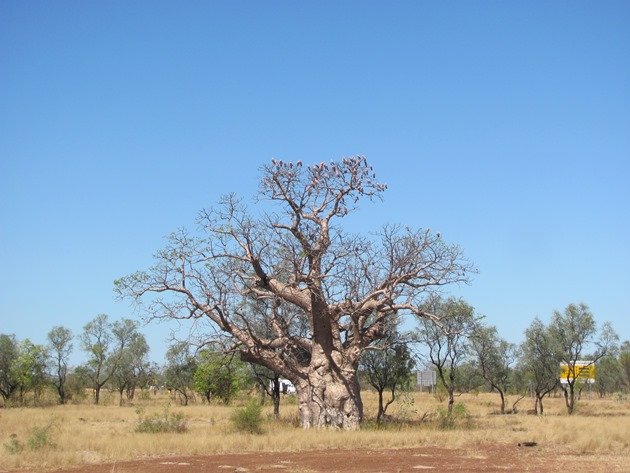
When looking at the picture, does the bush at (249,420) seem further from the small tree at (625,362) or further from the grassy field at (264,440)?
the small tree at (625,362)

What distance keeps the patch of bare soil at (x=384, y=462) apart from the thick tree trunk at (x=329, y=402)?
473 cm

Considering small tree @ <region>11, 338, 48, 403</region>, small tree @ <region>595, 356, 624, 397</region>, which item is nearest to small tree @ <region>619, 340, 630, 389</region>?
small tree @ <region>595, 356, 624, 397</region>

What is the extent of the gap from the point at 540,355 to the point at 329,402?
74.8 ft

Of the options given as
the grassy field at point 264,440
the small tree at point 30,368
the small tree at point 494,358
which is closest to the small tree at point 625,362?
the small tree at point 494,358

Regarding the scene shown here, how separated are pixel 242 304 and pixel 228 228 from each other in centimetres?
302

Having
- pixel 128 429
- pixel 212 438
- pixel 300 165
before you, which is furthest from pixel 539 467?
pixel 128 429

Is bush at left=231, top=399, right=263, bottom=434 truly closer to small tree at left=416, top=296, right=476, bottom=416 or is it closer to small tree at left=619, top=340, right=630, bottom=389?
small tree at left=416, top=296, right=476, bottom=416

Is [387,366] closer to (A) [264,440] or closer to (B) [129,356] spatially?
(A) [264,440]

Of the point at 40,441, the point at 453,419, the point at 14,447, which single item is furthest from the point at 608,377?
the point at 14,447

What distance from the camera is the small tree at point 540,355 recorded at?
138 ft

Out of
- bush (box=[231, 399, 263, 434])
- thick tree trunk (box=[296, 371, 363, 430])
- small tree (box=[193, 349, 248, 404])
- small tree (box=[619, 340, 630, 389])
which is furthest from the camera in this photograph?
small tree (box=[619, 340, 630, 389])

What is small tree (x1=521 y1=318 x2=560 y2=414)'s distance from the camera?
1654 inches

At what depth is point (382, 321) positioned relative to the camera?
2548 cm

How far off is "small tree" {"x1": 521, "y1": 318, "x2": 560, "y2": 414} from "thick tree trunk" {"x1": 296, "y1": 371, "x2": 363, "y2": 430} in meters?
21.0
